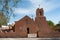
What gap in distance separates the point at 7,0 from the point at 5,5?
858 millimetres

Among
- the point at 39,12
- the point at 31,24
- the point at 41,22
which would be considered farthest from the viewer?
the point at 41,22

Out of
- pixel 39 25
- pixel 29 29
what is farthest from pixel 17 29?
pixel 39 25

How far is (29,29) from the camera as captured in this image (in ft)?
193

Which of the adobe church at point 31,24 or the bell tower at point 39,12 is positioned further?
the adobe church at point 31,24

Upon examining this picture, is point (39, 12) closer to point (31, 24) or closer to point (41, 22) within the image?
point (41, 22)

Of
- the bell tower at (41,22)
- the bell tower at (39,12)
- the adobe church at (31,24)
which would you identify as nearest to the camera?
the bell tower at (39,12)

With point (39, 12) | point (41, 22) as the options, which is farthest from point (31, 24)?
point (39, 12)

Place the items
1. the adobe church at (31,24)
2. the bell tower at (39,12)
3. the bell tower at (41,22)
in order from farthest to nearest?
the bell tower at (41,22) → the adobe church at (31,24) → the bell tower at (39,12)

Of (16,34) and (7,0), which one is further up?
(7,0)

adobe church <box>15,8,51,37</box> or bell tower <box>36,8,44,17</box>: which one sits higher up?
bell tower <box>36,8,44,17</box>

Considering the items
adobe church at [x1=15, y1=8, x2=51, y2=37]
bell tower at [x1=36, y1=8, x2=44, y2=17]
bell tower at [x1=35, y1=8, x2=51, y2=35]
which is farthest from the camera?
bell tower at [x1=35, y1=8, x2=51, y2=35]

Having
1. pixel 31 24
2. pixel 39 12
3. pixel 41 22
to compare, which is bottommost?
pixel 31 24

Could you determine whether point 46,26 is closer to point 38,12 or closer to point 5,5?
point 38,12

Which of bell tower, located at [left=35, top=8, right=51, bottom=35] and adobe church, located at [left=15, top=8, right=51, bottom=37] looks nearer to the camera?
adobe church, located at [left=15, top=8, right=51, bottom=37]
